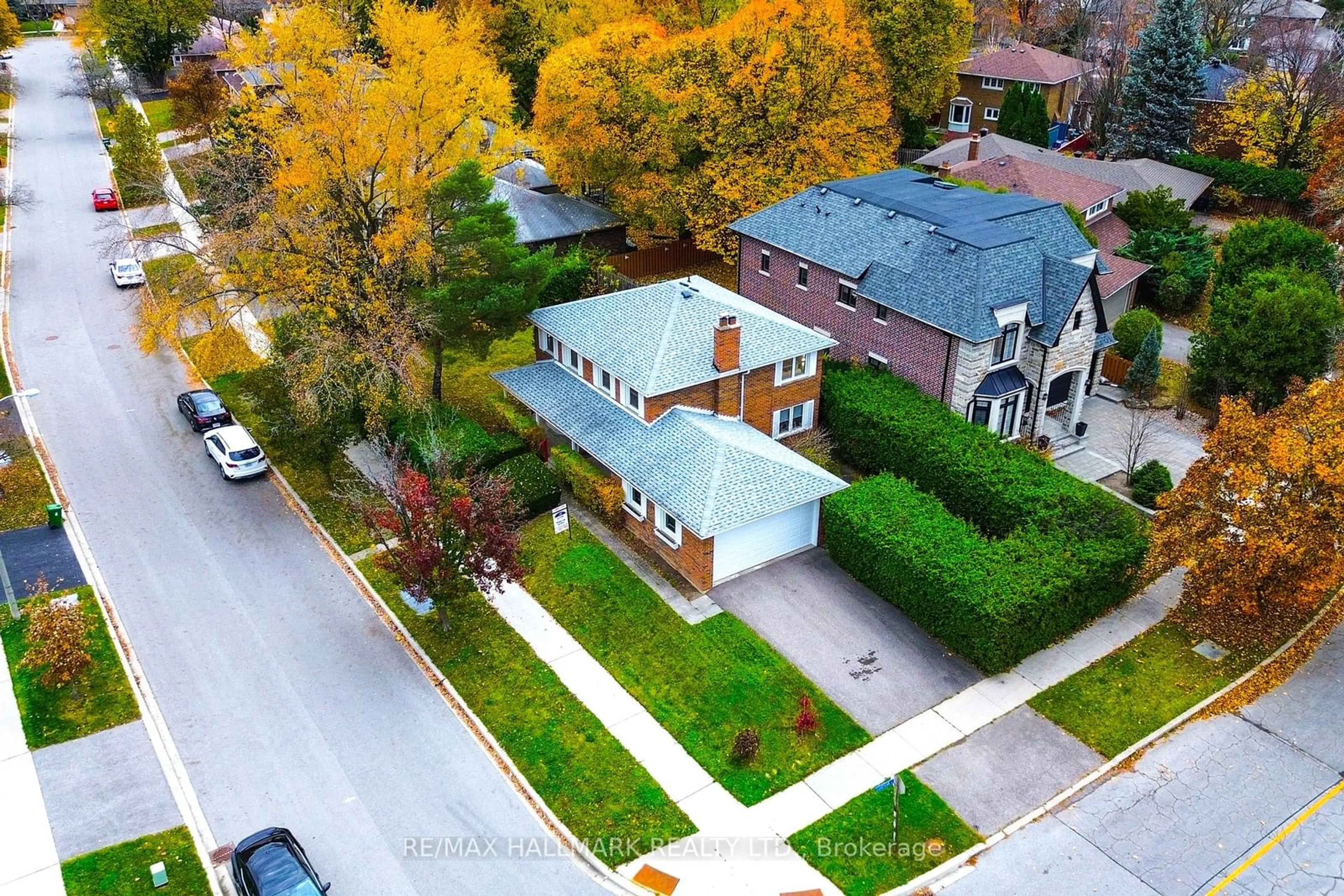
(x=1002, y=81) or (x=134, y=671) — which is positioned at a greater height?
(x=1002, y=81)

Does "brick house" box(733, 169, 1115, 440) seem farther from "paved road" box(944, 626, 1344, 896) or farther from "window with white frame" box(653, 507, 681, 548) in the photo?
"paved road" box(944, 626, 1344, 896)

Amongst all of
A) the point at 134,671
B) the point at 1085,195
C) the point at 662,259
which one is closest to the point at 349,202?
the point at 134,671

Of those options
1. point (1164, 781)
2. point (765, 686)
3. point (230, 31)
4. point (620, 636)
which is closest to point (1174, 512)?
point (1164, 781)

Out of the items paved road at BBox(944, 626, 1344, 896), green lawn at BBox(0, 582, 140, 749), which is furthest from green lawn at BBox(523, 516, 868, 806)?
green lawn at BBox(0, 582, 140, 749)

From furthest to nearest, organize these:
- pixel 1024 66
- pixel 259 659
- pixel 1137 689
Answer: pixel 1024 66
pixel 259 659
pixel 1137 689

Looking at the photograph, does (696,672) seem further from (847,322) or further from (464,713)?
(847,322)

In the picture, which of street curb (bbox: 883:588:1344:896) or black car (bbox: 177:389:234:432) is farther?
black car (bbox: 177:389:234:432)

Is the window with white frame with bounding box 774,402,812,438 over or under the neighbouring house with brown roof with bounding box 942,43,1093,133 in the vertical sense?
under

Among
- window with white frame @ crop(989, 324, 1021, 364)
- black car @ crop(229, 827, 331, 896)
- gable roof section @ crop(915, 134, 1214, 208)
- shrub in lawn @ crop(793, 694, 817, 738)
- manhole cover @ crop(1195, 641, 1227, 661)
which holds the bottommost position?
manhole cover @ crop(1195, 641, 1227, 661)
